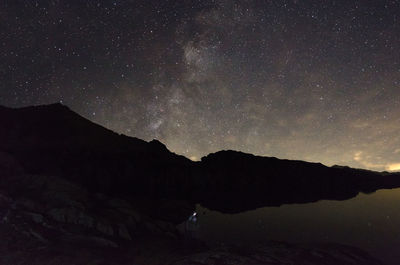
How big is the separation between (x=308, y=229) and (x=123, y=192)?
34732 millimetres

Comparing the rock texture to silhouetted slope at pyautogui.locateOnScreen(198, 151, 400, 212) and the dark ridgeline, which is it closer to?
the dark ridgeline

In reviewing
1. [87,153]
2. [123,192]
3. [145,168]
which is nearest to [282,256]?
[123,192]

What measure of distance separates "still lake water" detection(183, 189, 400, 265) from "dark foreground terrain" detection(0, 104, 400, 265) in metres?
4.66

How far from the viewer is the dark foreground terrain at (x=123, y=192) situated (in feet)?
78.3

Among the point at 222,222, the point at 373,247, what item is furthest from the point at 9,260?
the point at 373,247

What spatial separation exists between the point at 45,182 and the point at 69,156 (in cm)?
2041

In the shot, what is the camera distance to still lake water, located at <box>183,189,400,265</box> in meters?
34.6

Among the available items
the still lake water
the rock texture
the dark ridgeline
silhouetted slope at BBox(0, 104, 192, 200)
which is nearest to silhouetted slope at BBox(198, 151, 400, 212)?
the dark ridgeline

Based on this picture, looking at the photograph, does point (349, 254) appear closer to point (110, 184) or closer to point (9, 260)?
point (9, 260)

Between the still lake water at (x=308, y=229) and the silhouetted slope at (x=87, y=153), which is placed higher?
the silhouetted slope at (x=87, y=153)

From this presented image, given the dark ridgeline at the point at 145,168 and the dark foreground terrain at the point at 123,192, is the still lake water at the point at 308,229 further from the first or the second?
the dark ridgeline at the point at 145,168

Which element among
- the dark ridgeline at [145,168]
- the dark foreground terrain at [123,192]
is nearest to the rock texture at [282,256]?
the dark foreground terrain at [123,192]

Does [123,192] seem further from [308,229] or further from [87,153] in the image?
[308,229]

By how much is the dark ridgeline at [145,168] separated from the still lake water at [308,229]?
7.80m
